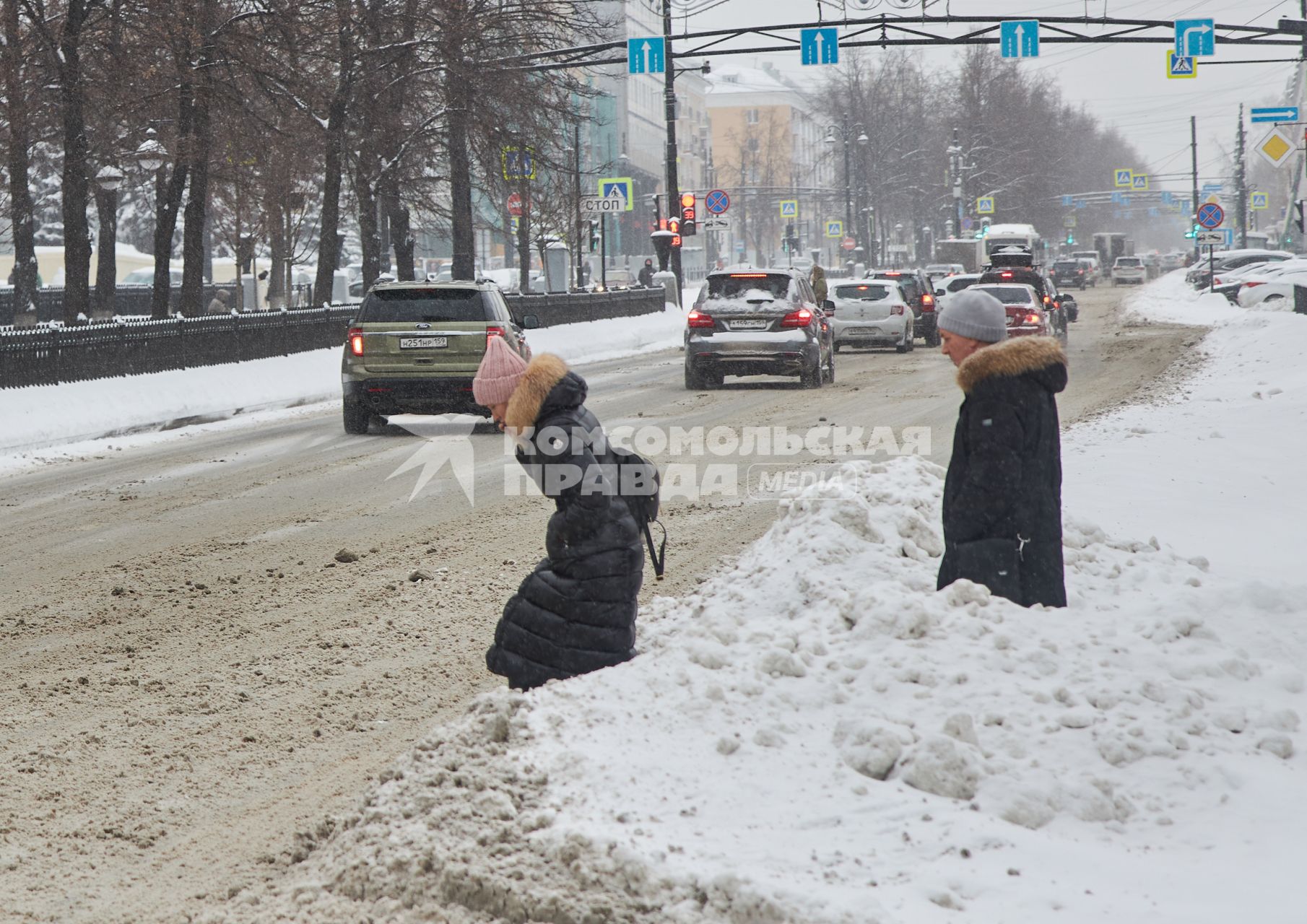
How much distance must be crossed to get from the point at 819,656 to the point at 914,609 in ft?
1.20

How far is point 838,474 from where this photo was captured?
8.62 metres

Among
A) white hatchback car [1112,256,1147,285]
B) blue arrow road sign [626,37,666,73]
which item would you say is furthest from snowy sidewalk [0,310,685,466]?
white hatchback car [1112,256,1147,285]

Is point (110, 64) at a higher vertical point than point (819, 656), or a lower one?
higher

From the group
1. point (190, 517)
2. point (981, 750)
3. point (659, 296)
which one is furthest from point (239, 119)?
point (981, 750)

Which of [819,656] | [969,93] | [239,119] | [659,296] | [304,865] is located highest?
[969,93]

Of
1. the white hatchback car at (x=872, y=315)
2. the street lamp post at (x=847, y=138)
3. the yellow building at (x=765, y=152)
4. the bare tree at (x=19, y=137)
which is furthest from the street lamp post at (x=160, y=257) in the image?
the yellow building at (x=765, y=152)

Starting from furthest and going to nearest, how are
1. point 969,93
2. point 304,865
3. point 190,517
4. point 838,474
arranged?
point 969,93
point 190,517
point 838,474
point 304,865

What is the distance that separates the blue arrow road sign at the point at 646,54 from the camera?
32688mm

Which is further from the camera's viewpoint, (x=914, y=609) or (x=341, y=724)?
(x=341, y=724)

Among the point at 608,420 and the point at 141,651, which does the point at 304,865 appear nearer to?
the point at 141,651

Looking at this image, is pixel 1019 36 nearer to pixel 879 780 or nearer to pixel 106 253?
pixel 106 253

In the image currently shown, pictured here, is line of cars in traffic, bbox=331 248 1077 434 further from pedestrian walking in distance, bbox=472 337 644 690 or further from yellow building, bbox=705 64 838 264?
yellow building, bbox=705 64 838 264

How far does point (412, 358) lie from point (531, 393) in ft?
38.9

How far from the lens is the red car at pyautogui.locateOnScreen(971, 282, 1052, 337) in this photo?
26500 mm
